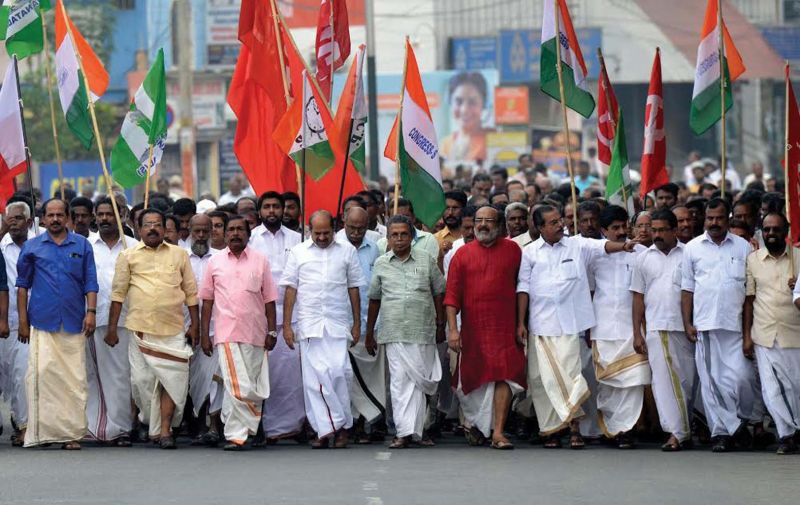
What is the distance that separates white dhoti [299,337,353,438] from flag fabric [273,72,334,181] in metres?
1.67

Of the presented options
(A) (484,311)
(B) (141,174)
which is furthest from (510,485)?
(B) (141,174)

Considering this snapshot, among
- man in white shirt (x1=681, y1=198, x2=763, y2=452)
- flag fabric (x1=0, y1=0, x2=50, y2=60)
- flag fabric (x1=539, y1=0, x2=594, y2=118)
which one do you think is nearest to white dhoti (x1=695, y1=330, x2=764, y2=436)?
man in white shirt (x1=681, y1=198, x2=763, y2=452)

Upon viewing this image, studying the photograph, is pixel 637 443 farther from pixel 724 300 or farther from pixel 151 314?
pixel 151 314

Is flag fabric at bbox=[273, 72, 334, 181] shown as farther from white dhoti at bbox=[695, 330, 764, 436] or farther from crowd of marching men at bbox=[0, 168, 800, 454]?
white dhoti at bbox=[695, 330, 764, 436]

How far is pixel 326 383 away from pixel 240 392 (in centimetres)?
62

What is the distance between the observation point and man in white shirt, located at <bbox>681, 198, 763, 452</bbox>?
1200cm

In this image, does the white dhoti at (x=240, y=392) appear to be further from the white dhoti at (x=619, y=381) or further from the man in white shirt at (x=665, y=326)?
the man in white shirt at (x=665, y=326)

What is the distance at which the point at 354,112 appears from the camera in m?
13.7

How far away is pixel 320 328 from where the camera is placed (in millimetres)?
12328

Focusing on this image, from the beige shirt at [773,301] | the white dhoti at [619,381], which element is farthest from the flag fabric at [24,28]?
the beige shirt at [773,301]

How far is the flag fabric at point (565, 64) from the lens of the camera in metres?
13.9

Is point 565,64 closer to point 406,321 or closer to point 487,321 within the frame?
point 487,321

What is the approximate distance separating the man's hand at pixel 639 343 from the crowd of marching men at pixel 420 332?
0.13ft

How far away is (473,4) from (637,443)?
37208 millimetres
